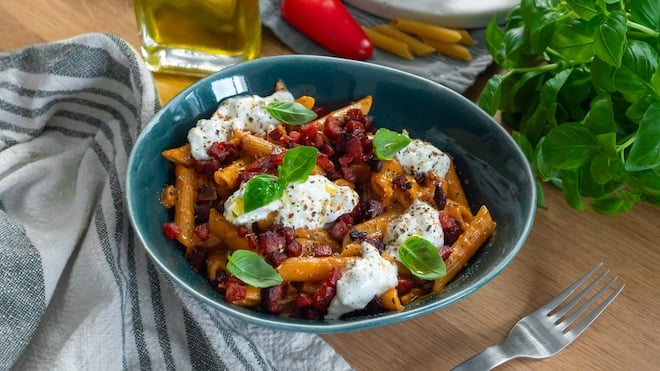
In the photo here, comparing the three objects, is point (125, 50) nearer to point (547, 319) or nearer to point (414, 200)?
point (414, 200)

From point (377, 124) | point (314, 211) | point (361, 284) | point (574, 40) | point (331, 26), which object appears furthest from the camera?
point (331, 26)

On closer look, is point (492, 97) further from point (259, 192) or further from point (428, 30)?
point (259, 192)

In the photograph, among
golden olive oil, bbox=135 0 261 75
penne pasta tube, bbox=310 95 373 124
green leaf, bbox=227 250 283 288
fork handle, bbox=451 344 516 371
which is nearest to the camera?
green leaf, bbox=227 250 283 288

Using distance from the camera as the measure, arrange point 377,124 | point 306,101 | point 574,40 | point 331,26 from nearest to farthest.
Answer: point 574,40 → point 306,101 → point 377,124 → point 331,26

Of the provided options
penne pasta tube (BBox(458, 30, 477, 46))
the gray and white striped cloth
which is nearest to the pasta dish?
the gray and white striped cloth

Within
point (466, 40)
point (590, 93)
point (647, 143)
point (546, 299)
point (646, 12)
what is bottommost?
point (546, 299)

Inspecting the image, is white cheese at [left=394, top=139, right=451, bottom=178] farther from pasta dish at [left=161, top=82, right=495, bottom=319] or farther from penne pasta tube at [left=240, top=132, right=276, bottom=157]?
penne pasta tube at [left=240, top=132, right=276, bottom=157]

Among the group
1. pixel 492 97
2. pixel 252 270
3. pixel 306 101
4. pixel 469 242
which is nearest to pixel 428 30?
pixel 492 97
